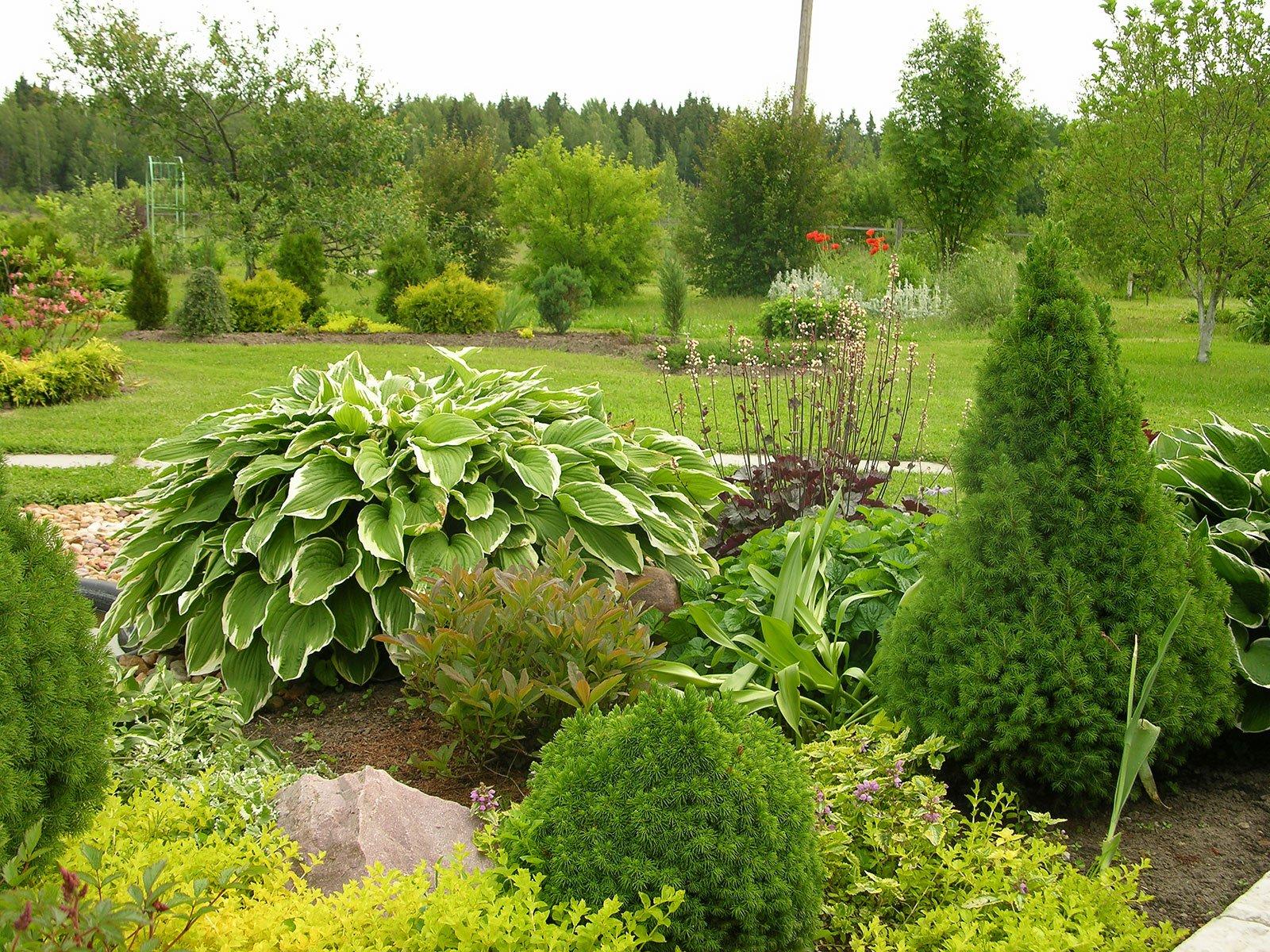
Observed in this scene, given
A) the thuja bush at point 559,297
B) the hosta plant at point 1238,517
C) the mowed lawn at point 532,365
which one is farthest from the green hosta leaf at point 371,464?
the thuja bush at point 559,297

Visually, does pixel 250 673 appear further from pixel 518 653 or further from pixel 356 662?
pixel 518 653

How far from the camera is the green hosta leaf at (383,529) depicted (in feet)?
9.95

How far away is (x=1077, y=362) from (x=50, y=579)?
2312 millimetres

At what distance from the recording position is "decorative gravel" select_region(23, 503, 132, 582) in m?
4.70

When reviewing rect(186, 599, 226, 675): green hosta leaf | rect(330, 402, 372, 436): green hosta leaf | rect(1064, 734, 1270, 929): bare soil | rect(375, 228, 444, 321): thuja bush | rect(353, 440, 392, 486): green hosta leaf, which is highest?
rect(375, 228, 444, 321): thuja bush

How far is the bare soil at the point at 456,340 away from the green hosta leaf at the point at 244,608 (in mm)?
8984

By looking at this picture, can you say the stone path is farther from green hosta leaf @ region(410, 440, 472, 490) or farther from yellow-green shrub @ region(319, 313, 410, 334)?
yellow-green shrub @ region(319, 313, 410, 334)

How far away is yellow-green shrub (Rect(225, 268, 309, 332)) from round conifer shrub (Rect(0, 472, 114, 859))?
1315 centimetres

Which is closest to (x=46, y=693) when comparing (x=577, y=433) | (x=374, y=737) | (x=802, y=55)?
(x=374, y=737)

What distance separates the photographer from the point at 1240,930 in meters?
1.80

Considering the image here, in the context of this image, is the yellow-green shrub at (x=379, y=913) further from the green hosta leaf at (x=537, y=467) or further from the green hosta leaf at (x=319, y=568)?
the green hosta leaf at (x=537, y=467)

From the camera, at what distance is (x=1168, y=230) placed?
414 inches

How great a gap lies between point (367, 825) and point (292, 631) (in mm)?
1127

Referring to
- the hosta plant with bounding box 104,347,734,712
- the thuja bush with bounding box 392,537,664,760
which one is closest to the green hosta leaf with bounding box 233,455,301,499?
the hosta plant with bounding box 104,347,734,712
